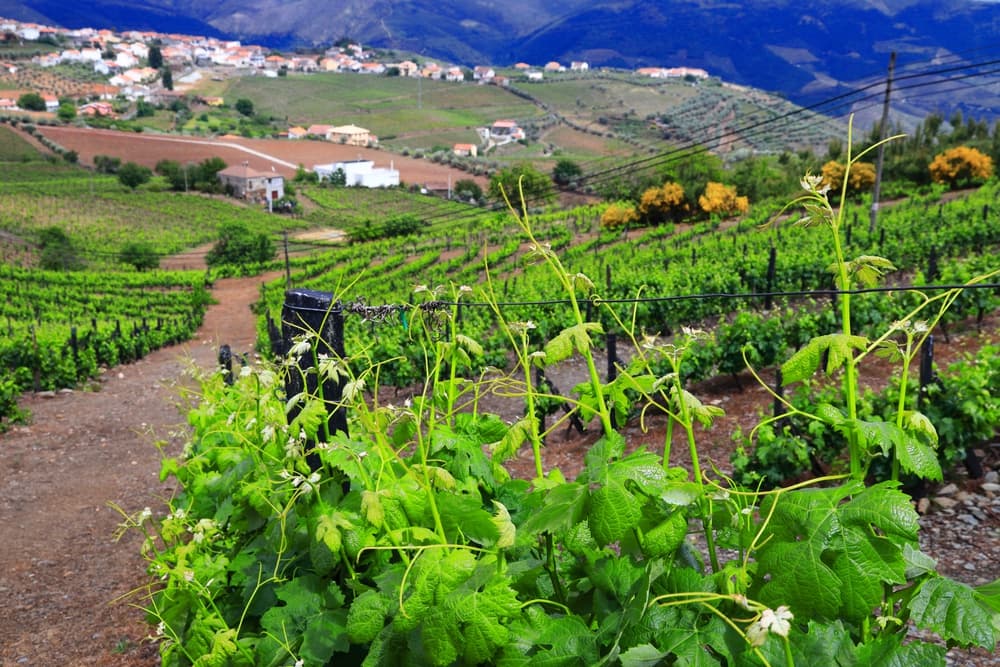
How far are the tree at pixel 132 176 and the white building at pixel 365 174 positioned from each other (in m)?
20.0

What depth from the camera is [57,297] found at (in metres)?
36.2

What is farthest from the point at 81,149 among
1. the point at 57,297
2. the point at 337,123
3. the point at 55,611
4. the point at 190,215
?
the point at 55,611

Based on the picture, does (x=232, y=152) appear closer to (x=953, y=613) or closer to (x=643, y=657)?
(x=643, y=657)

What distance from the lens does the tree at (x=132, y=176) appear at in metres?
80.9

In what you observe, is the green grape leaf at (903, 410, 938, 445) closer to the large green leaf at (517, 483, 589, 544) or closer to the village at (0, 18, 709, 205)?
the large green leaf at (517, 483, 589, 544)

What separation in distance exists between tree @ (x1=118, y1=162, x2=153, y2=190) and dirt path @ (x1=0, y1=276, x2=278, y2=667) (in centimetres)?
7481

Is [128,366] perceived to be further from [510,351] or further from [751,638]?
[751,638]

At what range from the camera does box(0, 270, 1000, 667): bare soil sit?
16.0ft

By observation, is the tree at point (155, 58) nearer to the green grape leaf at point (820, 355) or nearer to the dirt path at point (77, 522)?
the dirt path at point (77, 522)

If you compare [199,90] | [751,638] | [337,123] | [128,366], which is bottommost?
[128,366]

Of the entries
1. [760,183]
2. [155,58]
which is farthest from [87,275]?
[155,58]

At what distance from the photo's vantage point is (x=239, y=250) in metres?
49.1

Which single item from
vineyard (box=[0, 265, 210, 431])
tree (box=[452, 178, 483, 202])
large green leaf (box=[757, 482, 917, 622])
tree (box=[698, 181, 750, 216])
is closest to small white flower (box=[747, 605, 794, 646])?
large green leaf (box=[757, 482, 917, 622])

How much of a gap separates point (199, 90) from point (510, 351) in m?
170
